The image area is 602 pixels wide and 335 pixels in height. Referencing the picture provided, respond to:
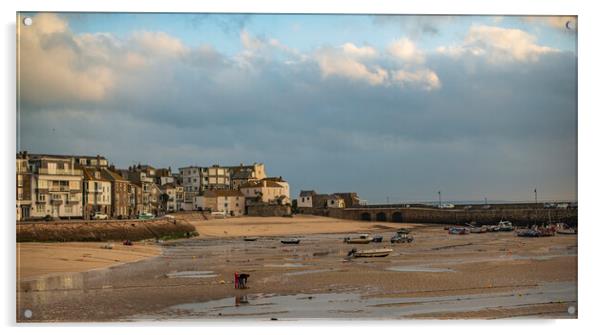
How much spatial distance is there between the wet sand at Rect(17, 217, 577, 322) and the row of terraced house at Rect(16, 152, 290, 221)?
7.13 ft

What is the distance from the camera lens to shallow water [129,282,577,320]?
12578 mm

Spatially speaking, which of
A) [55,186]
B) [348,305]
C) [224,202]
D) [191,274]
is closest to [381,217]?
[224,202]

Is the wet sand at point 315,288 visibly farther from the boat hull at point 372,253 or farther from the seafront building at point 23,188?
the seafront building at point 23,188

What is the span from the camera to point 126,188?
1286 inches

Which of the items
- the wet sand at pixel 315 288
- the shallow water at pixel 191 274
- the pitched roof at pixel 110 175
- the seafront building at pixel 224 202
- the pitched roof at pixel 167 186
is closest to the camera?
the wet sand at pixel 315 288

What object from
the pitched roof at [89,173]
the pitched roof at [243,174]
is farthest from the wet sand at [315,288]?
the pitched roof at [243,174]

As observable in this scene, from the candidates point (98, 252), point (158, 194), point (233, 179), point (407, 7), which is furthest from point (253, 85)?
point (158, 194)

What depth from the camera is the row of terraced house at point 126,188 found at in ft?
50.5

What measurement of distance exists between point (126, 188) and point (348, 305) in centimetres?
2131

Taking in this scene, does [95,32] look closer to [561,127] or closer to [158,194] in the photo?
[561,127]

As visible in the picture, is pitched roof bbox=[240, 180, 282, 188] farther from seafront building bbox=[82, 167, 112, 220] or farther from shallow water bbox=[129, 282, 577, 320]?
shallow water bbox=[129, 282, 577, 320]

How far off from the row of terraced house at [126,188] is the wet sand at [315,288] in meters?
2.17

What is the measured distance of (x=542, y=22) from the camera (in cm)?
1320

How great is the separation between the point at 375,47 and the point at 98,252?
11.3 metres
